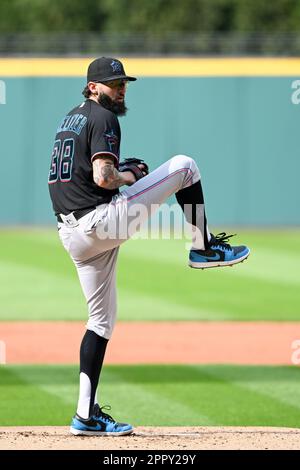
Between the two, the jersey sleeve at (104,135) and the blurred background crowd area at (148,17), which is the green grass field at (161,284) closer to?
Result: the jersey sleeve at (104,135)

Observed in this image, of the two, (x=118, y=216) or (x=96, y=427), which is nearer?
(x=118, y=216)

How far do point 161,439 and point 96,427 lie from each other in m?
0.35

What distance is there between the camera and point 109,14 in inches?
1735

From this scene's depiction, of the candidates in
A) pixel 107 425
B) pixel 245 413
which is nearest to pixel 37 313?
pixel 245 413

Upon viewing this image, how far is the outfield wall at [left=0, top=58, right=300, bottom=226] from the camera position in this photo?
18625 millimetres

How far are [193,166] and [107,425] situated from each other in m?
1.43

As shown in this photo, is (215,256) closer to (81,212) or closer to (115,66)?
(81,212)

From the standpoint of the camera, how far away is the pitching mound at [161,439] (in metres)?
4.96

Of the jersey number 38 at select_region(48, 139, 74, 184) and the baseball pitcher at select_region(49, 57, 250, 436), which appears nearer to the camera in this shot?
the baseball pitcher at select_region(49, 57, 250, 436)

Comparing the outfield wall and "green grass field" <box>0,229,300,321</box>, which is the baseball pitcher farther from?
the outfield wall

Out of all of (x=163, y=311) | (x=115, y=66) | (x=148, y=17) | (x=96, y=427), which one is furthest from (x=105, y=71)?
(x=148, y=17)

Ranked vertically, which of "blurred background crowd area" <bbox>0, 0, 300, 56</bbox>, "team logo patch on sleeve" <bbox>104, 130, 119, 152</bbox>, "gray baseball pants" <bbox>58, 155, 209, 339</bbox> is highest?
"team logo patch on sleeve" <bbox>104, 130, 119, 152</bbox>

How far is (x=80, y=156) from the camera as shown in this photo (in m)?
4.92

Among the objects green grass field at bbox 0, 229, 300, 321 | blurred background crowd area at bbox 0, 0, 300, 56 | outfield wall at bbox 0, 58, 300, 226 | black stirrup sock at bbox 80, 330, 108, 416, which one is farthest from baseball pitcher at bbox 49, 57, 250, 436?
blurred background crowd area at bbox 0, 0, 300, 56
